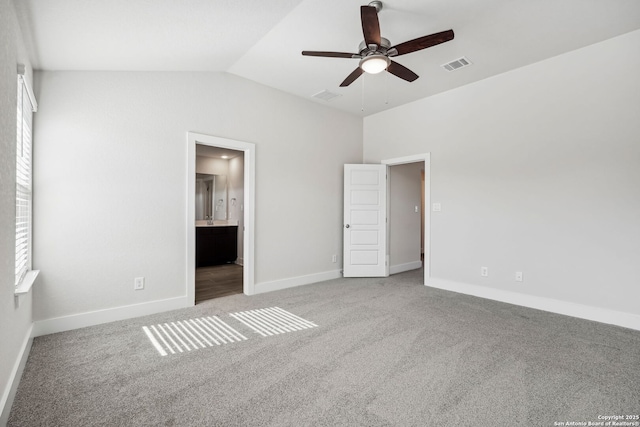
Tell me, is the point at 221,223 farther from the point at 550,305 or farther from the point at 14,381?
the point at 550,305

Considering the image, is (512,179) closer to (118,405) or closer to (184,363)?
(184,363)

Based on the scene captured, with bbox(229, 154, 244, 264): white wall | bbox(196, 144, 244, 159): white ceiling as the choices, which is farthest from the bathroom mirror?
bbox(196, 144, 244, 159): white ceiling

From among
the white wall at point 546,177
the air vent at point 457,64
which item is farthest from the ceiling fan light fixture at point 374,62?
the white wall at point 546,177

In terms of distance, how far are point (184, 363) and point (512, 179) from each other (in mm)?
4101

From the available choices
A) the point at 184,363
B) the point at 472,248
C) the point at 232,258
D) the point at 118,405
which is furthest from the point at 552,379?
the point at 232,258

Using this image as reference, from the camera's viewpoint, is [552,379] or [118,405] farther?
[552,379]

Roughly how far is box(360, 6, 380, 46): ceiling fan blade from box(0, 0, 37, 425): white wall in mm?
2132

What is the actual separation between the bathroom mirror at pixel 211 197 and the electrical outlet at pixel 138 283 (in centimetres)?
365

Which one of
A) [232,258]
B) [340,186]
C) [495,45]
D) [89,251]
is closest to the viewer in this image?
[89,251]

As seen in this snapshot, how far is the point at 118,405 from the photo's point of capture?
1814 mm

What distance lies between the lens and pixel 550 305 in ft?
11.6

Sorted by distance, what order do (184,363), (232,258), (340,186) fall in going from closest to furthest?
(184,363) → (340,186) → (232,258)

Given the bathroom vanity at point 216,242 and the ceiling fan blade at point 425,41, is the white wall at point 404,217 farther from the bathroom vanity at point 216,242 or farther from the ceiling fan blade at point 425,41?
the bathroom vanity at point 216,242

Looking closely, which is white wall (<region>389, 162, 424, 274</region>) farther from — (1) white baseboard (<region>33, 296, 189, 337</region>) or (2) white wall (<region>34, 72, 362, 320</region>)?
(1) white baseboard (<region>33, 296, 189, 337</region>)
